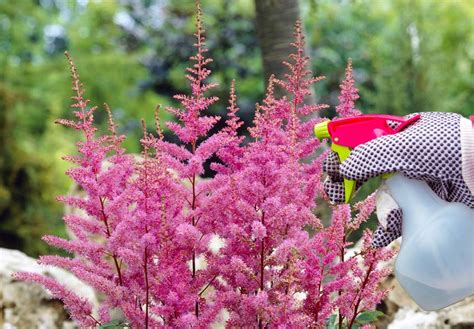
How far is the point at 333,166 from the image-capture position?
208cm

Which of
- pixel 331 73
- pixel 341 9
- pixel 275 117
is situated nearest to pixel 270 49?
pixel 275 117

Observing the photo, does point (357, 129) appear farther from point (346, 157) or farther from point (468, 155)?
point (468, 155)

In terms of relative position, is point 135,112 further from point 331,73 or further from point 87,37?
point 331,73

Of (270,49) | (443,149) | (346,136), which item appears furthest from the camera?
(270,49)

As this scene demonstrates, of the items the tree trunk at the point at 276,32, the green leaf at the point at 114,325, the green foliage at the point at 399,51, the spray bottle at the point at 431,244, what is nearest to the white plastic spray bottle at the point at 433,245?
the spray bottle at the point at 431,244

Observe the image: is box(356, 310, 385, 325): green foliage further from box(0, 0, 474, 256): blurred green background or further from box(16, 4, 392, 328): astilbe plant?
box(0, 0, 474, 256): blurred green background

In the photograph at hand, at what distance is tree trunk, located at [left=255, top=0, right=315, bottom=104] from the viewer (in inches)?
147

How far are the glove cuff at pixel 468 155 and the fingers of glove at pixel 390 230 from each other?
0.19m

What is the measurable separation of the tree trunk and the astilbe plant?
156 cm

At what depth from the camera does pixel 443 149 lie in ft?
6.07

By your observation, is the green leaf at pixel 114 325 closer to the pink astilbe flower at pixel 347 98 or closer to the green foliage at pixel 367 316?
the green foliage at pixel 367 316

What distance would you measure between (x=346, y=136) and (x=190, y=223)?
1.51ft

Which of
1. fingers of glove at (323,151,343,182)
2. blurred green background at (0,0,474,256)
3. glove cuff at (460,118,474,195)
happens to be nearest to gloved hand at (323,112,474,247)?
glove cuff at (460,118,474,195)

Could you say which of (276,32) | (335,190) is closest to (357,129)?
(335,190)
